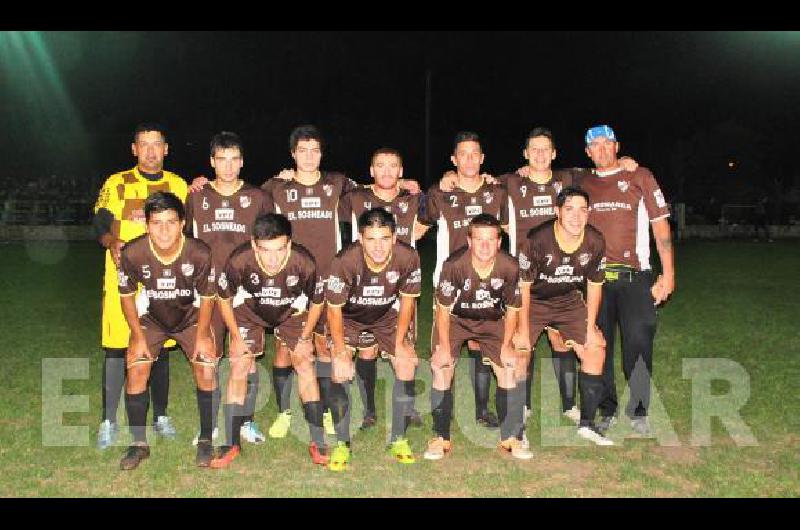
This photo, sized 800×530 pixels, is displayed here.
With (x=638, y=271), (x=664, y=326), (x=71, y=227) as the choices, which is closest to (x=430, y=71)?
(x=71, y=227)

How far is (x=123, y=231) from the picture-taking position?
5.41 metres

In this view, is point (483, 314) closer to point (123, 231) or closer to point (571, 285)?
point (571, 285)

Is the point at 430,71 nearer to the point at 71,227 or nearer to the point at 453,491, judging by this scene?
the point at 71,227

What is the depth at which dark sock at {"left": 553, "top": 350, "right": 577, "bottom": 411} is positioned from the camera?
5855 millimetres

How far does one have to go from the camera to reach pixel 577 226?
202 inches

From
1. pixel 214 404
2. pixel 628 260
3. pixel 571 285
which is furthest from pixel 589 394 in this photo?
pixel 214 404

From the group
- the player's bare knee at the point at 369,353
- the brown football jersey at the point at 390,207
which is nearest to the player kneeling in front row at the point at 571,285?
the brown football jersey at the point at 390,207

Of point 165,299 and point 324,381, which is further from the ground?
point 165,299

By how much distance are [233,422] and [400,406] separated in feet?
3.74

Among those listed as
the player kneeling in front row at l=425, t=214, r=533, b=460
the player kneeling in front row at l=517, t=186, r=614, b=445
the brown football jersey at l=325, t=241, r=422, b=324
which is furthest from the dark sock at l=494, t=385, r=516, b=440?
the brown football jersey at l=325, t=241, r=422, b=324

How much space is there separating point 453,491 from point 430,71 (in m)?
32.6

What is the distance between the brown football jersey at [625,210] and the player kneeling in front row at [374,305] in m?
1.52

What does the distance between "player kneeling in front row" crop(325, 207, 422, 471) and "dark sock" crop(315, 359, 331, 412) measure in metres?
0.23

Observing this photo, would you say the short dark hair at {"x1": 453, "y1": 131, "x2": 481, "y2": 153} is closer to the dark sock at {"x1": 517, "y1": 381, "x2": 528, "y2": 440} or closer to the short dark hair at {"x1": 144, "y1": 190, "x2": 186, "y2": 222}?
the dark sock at {"x1": 517, "y1": 381, "x2": 528, "y2": 440}
